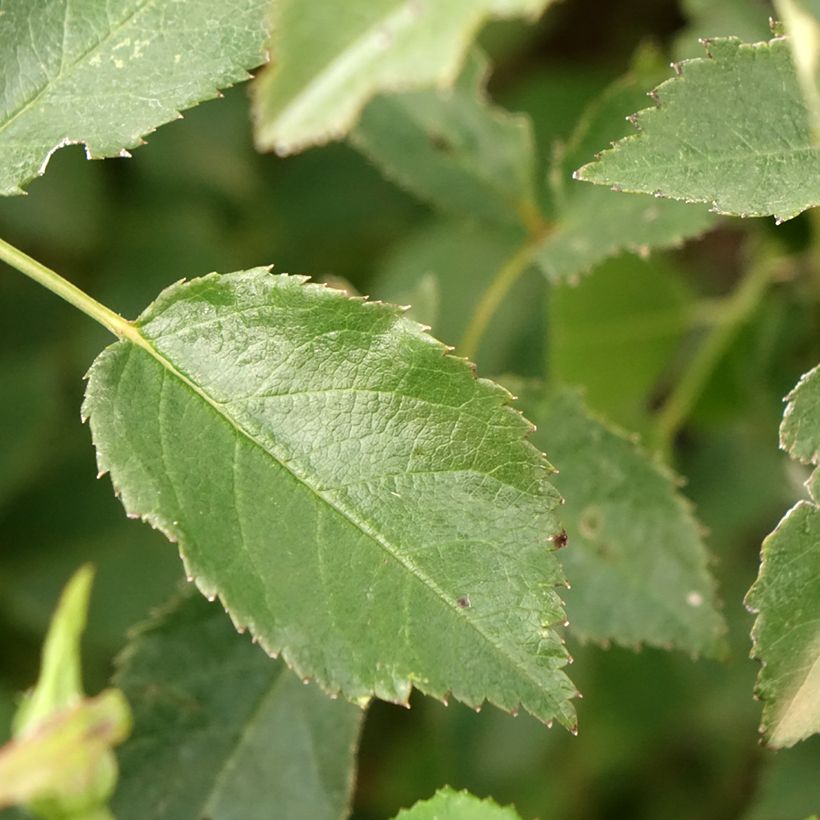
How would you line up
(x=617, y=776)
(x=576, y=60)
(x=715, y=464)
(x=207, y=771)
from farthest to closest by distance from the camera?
(x=576, y=60) → (x=617, y=776) → (x=715, y=464) → (x=207, y=771)

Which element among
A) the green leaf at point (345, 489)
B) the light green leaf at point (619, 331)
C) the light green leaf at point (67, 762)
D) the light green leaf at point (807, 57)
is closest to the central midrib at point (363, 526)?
the green leaf at point (345, 489)

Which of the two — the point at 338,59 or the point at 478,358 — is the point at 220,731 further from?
the point at 478,358

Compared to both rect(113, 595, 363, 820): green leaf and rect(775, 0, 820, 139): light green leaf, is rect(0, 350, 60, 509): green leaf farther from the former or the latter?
rect(775, 0, 820, 139): light green leaf

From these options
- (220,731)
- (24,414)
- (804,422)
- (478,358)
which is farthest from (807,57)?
(24,414)

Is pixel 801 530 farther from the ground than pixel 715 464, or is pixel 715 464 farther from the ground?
pixel 801 530

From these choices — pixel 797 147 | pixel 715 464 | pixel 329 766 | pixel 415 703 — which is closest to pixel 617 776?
pixel 415 703

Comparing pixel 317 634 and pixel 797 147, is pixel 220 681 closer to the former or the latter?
pixel 317 634

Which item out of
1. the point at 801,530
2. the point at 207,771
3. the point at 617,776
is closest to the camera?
the point at 801,530
